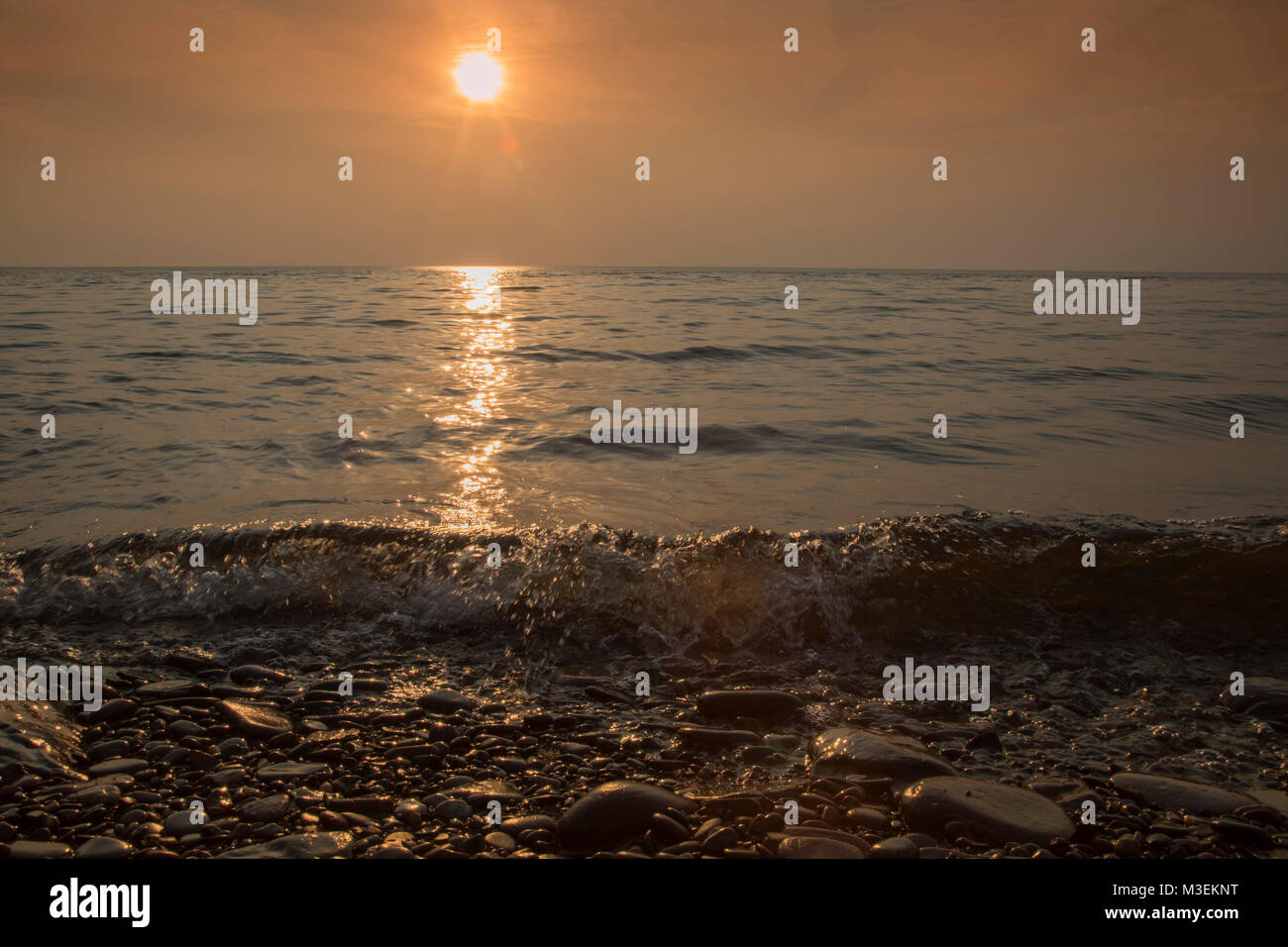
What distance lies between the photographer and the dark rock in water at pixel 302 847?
3225 mm

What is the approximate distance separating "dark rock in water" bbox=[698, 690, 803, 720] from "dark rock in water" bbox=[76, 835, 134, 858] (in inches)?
109

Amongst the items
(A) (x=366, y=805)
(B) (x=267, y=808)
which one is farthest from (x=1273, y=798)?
(B) (x=267, y=808)

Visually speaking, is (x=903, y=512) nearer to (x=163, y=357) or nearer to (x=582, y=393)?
(x=582, y=393)

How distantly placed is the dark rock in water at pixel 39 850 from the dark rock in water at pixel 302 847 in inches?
24.4

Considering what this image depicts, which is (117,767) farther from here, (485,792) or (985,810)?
(985,810)

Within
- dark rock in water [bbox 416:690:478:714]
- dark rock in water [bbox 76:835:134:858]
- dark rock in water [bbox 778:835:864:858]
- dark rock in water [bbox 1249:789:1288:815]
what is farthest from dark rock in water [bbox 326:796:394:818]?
dark rock in water [bbox 1249:789:1288:815]

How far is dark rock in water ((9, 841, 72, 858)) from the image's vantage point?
3.17m

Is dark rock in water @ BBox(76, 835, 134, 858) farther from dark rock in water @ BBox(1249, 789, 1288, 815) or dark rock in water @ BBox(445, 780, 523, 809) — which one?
dark rock in water @ BBox(1249, 789, 1288, 815)

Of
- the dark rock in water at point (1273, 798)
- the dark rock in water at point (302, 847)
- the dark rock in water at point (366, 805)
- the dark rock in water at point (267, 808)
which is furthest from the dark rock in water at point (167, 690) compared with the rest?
the dark rock in water at point (1273, 798)

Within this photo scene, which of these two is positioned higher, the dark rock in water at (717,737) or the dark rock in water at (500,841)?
the dark rock in water at (717,737)

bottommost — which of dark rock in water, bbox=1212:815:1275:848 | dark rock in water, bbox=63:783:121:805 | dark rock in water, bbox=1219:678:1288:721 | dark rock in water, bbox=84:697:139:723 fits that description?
dark rock in water, bbox=1212:815:1275:848

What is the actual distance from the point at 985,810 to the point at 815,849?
84 cm

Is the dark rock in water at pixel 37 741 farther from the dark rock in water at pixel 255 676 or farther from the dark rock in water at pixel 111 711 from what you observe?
the dark rock in water at pixel 255 676

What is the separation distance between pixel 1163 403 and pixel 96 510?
1531 cm
